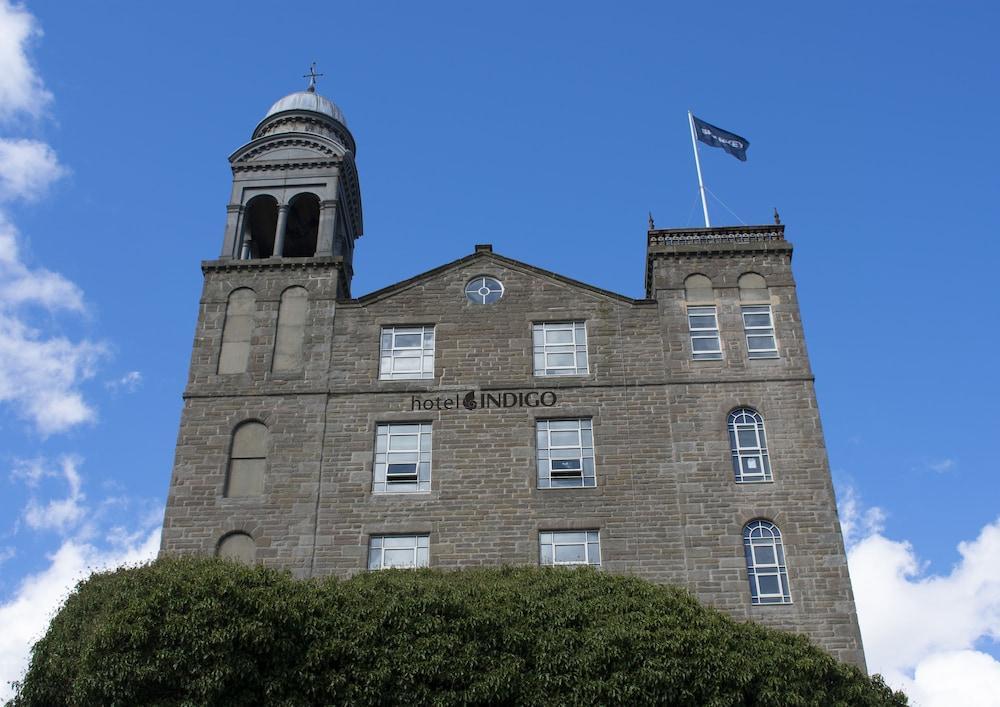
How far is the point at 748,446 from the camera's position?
1192 inches

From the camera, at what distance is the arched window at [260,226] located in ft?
118

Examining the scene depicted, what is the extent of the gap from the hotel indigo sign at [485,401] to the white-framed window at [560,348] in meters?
0.89

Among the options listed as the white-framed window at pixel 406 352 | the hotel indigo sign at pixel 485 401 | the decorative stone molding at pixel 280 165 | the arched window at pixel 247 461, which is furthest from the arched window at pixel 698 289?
the arched window at pixel 247 461

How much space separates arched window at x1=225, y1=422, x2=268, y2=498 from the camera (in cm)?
3039

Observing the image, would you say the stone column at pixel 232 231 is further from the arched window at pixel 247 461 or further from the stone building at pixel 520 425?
the arched window at pixel 247 461

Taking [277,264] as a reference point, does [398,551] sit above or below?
below

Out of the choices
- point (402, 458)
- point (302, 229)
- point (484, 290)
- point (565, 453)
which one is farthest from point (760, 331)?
point (302, 229)

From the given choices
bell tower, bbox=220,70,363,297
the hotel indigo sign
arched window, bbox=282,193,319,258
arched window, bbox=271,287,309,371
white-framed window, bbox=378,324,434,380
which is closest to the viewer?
the hotel indigo sign

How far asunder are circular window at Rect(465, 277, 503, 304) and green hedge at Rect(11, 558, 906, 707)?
37.6ft

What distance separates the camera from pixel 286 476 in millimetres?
30297

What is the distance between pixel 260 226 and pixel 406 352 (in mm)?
9206

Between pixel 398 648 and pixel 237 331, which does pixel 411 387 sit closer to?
pixel 237 331

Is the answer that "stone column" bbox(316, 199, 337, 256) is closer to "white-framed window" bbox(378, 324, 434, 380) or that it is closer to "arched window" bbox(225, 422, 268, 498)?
"white-framed window" bbox(378, 324, 434, 380)

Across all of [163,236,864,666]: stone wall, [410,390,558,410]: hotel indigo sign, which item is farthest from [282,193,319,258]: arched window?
[410,390,558,410]: hotel indigo sign
